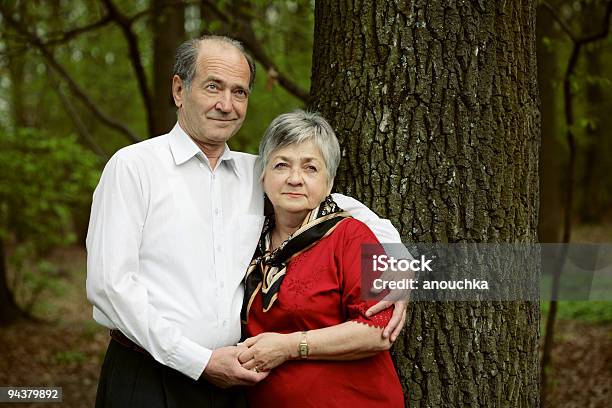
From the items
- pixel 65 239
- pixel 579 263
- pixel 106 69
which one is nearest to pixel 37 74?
pixel 106 69

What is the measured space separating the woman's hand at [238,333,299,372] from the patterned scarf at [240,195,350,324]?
0.12 meters

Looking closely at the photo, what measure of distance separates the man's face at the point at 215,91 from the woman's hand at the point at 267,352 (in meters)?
0.83

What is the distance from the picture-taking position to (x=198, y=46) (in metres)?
2.77

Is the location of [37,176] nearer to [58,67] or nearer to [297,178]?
[58,67]

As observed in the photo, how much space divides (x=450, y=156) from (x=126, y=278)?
4.72 feet

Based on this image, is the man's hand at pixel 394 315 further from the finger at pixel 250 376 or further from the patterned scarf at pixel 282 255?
the finger at pixel 250 376

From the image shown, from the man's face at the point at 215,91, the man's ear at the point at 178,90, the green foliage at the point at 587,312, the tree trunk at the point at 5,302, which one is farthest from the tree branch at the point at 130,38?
the green foliage at the point at 587,312

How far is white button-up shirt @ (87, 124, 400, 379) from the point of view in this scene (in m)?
2.46

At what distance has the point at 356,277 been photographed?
254 cm

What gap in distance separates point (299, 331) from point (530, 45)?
1714mm

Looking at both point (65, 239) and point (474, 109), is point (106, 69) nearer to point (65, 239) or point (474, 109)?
point (65, 239)

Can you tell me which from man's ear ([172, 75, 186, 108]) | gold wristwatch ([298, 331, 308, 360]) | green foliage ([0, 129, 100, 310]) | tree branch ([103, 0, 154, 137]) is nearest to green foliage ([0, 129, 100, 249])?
green foliage ([0, 129, 100, 310])

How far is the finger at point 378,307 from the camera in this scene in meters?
2.52

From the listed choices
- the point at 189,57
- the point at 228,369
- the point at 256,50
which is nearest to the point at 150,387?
the point at 228,369
